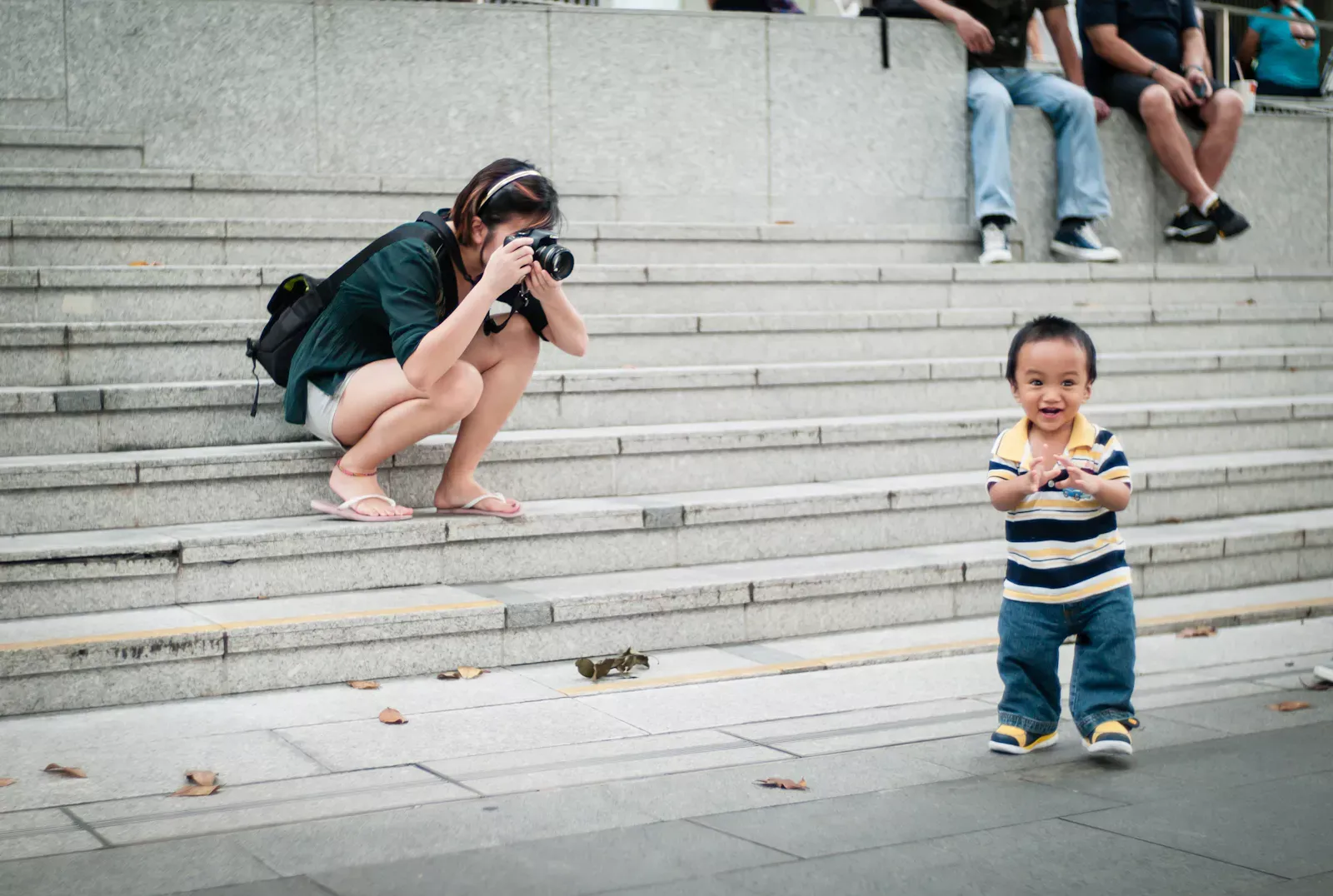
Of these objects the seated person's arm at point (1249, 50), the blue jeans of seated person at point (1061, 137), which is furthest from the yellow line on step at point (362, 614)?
the seated person's arm at point (1249, 50)

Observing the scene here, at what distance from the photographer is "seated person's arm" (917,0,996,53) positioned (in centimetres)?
947

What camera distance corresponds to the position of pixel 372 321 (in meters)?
A: 5.44

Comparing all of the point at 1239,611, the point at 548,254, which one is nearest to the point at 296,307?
the point at 548,254

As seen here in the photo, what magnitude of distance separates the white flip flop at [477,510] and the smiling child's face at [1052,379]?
81.5 inches

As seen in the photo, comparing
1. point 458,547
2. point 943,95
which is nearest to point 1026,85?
point 943,95

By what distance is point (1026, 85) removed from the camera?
374 inches

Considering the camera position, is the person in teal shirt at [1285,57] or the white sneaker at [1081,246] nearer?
the white sneaker at [1081,246]

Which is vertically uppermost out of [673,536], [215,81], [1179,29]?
[1179,29]

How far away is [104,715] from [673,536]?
2.18 meters

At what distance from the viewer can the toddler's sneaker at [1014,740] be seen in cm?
411

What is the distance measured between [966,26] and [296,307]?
18.3 feet

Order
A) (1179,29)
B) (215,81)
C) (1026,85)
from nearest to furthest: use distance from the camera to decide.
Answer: (215,81) → (1026,85) → (1179,29)

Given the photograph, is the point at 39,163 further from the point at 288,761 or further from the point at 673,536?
the point at 288,761

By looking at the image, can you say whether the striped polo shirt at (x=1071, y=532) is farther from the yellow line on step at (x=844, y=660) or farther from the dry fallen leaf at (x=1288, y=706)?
the yellow line on step at (x=844, y=660)
